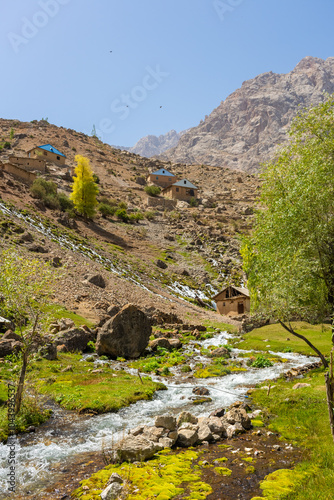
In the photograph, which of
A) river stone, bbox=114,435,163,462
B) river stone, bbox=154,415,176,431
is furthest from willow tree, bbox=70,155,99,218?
river stone, bbox=114,435,163,462

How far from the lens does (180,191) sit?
111 meters

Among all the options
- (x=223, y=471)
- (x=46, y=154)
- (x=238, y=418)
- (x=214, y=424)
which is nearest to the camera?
(x=223, y=471)

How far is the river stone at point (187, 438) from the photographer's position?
11.2 m

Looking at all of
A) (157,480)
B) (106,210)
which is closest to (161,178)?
(106,210)

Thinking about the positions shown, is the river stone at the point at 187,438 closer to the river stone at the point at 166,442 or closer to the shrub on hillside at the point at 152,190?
the river stone at the point at 166,442

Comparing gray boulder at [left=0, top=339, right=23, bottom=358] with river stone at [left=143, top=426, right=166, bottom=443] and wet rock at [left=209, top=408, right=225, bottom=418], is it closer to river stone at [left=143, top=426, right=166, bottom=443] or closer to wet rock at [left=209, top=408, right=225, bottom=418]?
river stone at [left=143, top=426, right=166, bottom=443]

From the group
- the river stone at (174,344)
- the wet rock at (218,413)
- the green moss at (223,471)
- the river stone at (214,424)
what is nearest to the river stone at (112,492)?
the green moss at (223,471)

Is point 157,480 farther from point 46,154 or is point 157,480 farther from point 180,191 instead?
point 180,191

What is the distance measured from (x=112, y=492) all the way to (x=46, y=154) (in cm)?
10424

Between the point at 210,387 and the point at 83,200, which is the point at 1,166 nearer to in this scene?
the point at 83,200

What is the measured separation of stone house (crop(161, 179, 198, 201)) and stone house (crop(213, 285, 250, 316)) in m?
57.0

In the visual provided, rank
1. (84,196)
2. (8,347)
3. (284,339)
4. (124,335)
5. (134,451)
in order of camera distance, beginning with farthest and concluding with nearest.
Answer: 1. (84,196)
2. (284,339)
3. (124,335)
4. (8,347)
5. (134,451)

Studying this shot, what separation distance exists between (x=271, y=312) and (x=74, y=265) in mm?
33041

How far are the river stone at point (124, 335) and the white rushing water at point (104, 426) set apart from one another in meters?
6.33
